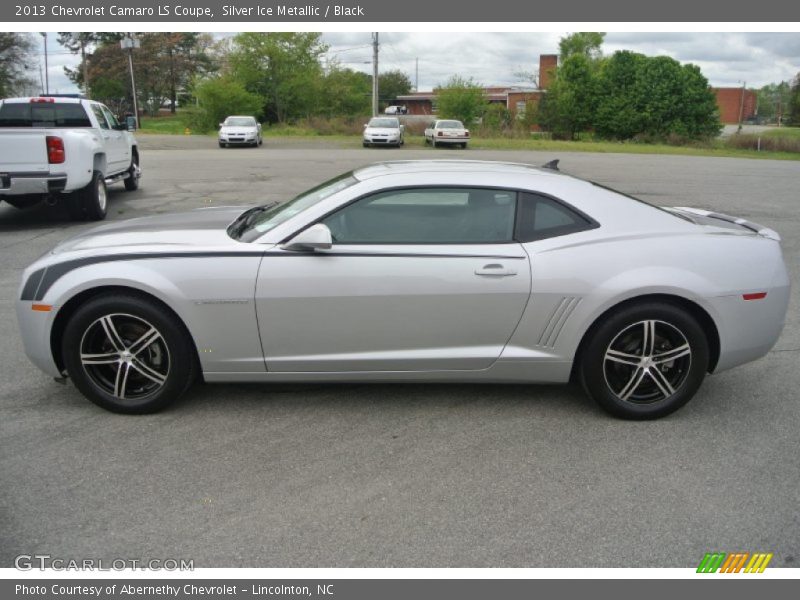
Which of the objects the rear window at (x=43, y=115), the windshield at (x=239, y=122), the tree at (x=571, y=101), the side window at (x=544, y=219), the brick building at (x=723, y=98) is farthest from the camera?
the brick building at (x=723, y=98)

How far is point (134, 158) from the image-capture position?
16000 mm

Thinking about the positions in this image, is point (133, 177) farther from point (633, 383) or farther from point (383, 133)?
A: point (383, 133)

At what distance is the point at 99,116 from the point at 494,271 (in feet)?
37.9

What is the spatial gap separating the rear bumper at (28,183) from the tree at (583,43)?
80.5 m

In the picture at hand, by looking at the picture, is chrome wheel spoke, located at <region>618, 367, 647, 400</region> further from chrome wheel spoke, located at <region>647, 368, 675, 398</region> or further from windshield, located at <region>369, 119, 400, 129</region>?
windshield, located at <region>369, 119, 400, 129</region>

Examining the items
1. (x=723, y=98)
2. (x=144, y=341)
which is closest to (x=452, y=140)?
(x=144, y=341)

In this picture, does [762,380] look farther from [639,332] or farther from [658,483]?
[658,483]

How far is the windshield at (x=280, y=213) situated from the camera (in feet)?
14.7

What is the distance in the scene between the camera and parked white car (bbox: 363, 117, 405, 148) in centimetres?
3416

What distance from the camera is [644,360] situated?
14.1 ft

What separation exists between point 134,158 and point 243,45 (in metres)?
52.5

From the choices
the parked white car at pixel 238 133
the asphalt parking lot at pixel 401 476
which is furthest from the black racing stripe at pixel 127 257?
the parked white car at pixel 238 133

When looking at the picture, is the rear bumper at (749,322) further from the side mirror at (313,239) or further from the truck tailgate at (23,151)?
the truck tailgate at (23,151)

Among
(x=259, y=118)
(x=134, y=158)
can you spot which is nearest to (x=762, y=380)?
(x=134, y=158)
